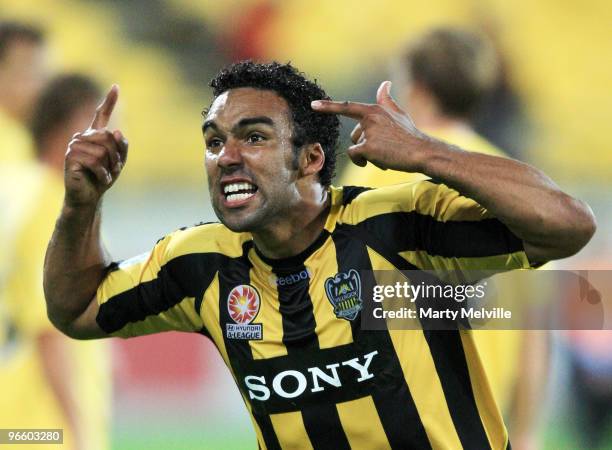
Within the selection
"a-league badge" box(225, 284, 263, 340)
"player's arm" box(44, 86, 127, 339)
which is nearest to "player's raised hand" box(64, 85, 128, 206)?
"player's arm" box(44, 86, 127, 339)

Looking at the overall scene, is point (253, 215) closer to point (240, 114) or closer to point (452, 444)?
point (240, 114)

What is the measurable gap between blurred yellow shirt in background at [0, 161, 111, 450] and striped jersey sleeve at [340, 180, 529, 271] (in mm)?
1846

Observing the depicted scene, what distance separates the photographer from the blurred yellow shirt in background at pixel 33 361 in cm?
375

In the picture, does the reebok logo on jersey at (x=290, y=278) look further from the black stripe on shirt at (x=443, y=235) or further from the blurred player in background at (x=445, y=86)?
the blurred player in background at (x=445, y=86)

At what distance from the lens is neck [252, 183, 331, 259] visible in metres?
2.37

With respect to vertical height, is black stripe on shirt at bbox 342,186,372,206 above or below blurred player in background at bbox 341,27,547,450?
below

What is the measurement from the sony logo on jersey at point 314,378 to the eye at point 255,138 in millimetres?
605

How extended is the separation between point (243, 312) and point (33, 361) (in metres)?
1.73

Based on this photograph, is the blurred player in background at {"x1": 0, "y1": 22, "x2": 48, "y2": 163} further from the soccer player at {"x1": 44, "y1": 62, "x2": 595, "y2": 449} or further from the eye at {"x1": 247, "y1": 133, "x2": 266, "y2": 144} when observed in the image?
the eye at {"x1": 247, "y1": 133, "x2": 266, "y2": 144}

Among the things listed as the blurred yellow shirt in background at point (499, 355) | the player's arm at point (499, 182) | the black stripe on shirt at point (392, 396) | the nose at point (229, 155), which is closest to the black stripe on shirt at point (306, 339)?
the black stripe on shirt at point (392, 396)

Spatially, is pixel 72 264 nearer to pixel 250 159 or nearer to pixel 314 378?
pixel 250 159

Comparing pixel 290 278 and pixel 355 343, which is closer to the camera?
pixel 355 343

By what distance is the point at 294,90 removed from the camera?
2.44 metres

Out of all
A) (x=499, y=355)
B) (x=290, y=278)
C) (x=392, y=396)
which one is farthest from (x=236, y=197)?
(x=499, y=355)
